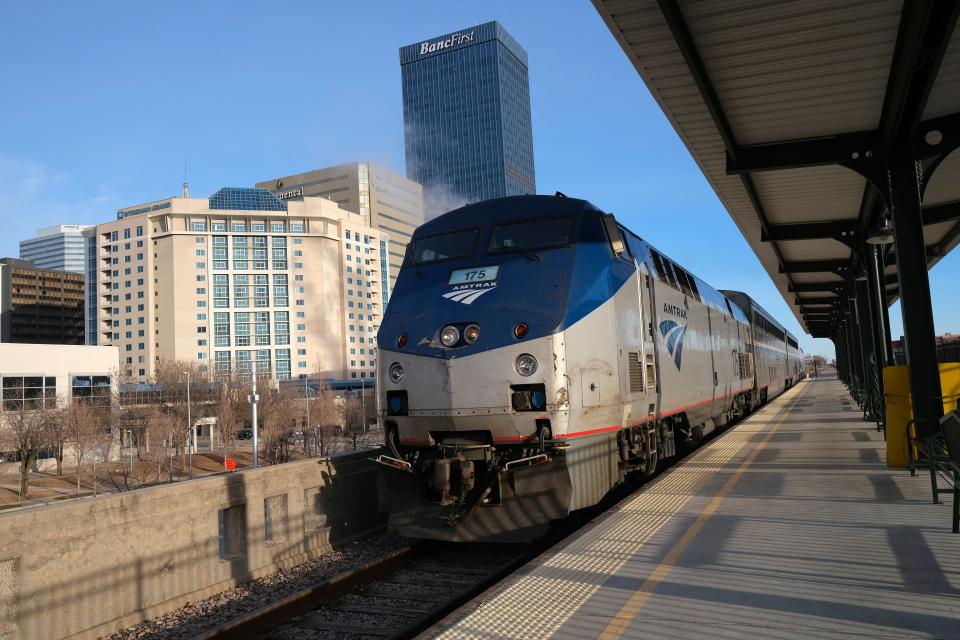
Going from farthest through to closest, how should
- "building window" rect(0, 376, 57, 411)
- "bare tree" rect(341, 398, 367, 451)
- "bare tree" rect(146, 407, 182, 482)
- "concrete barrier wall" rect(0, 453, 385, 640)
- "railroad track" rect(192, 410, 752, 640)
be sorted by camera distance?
"bare tree" rect(341, 398, 367, 451)
"building window" rect(0, 376, 57, 411)
"bare tree" rect(146, 407, 182, 482)
"railroad track" rect(192, 410, 752, 640)
"concrete barrier wall" rect(0, 453, 385, 640)

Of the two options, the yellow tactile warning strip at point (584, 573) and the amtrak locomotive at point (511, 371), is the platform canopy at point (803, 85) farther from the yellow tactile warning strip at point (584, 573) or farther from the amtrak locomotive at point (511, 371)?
the yellow tactile warning strip at point (584, 573)

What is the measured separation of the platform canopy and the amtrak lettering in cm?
259

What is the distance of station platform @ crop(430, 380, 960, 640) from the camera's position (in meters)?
4.78

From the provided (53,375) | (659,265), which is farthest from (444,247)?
(53,375)

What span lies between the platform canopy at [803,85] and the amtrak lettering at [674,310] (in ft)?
8.48

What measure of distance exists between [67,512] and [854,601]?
6.43 metres

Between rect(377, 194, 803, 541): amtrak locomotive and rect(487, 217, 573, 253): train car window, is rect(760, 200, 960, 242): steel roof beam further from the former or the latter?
rect(487, 217, 573, 253): train car window

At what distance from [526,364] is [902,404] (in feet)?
25.3

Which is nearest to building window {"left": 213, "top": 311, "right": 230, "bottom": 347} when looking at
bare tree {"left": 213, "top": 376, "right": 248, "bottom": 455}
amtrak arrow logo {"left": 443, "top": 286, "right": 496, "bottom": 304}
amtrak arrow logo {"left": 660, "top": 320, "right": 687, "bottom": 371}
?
bare tree {"left": 213, "top": 376, "right": 248, "bottom": 455}

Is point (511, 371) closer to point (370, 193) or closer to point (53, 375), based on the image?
point (53, 375)

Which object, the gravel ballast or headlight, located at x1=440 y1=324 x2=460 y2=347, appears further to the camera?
headlight, located at x1=440 y1=324 x2=460 y2=347

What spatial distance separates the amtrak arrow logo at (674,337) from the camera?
37.3 ft

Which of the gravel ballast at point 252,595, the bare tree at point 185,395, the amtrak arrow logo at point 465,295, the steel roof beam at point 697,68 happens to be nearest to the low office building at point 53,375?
the bare tree at point 185,395

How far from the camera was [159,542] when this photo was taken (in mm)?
6867
